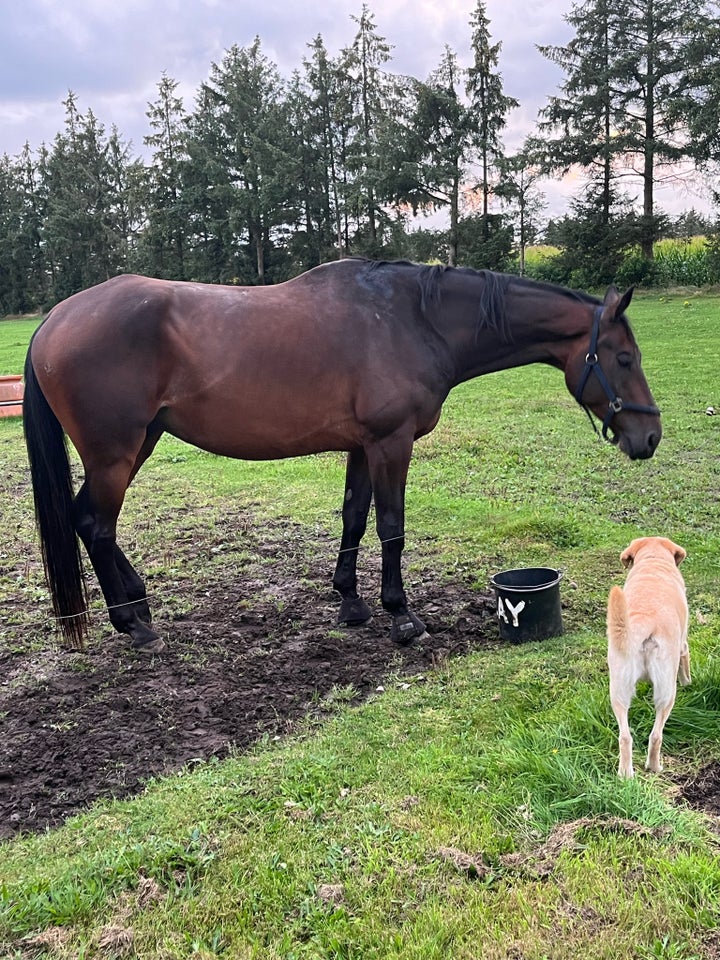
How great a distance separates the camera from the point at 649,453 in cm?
426

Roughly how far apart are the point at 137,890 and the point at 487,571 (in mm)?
3375

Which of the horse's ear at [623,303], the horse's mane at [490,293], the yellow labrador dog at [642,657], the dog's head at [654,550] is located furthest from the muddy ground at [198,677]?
the horse's ear at [623,303]

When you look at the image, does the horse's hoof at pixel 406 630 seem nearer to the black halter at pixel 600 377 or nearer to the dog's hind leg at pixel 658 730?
the black halter at pixel 600 377

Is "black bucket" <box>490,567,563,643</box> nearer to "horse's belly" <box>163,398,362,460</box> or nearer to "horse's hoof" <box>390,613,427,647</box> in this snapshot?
"horse's hoof" <box>390,613,427,647</box>

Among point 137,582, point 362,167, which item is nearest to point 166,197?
point 362,167

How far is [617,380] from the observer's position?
416 cm

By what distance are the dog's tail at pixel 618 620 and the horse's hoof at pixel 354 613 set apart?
2.26 m

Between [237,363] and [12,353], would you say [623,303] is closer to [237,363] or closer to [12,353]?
[237,363]

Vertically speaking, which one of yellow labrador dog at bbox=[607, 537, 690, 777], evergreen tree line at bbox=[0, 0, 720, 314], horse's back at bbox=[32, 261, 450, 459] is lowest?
yellow labrador dog at bbox=[607, 537, 690, 777]

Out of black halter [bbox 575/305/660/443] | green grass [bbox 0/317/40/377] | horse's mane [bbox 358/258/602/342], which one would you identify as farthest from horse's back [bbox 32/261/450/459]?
green grass [bbox 0/317/40/377]

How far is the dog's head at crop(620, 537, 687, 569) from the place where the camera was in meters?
3.28

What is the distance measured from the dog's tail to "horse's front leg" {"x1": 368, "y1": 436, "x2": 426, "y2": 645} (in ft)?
6.06

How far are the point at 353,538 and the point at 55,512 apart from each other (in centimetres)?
186

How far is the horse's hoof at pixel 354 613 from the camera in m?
4.50
